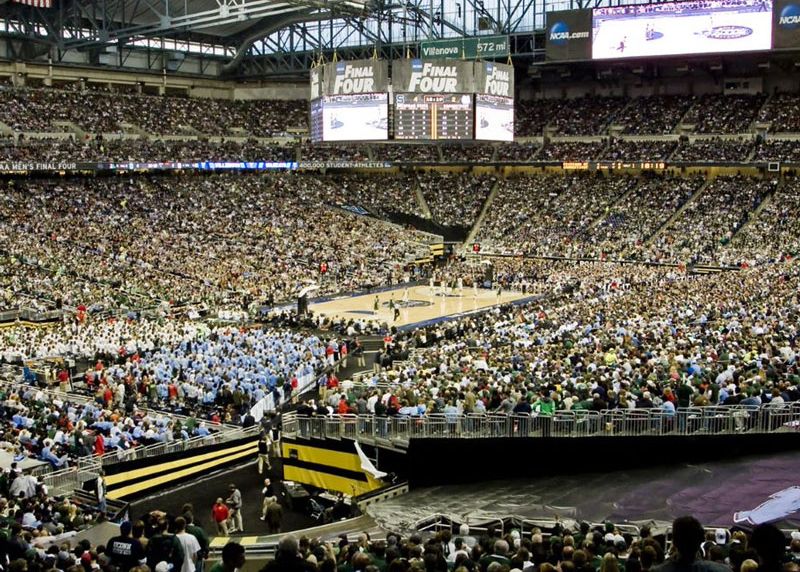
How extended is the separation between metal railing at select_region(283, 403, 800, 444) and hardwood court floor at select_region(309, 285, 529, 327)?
72.2 feet

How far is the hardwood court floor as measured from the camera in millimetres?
41750

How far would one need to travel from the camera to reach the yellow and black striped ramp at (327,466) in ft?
59.8

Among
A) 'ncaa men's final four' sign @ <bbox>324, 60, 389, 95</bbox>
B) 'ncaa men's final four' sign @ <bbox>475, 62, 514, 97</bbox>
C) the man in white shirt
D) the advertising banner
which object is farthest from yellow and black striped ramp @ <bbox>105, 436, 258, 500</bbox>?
'ncaa men's final four' sign @ <bbox>475, 62, 514, 97</bbox>

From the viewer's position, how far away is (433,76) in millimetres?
44781

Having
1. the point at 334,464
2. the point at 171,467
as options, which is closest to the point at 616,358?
the point at 334,464

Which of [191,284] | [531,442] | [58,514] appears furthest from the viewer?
[191,284]

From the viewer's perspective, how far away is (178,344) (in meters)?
30.9

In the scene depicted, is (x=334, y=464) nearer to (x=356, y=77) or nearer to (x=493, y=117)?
(x=356, y=77)

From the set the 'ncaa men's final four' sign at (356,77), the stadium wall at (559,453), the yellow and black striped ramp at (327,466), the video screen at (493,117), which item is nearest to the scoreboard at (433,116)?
the video screen at (493,117)

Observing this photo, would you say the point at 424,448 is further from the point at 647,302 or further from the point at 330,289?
the point at 330,289

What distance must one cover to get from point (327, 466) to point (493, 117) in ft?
106

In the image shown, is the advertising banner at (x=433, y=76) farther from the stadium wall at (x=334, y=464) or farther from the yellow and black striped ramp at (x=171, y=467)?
the stadium wall at (x=334, y=464)

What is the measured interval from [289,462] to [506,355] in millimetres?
6978

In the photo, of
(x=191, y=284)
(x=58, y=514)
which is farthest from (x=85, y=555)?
(x=191, y=284)
